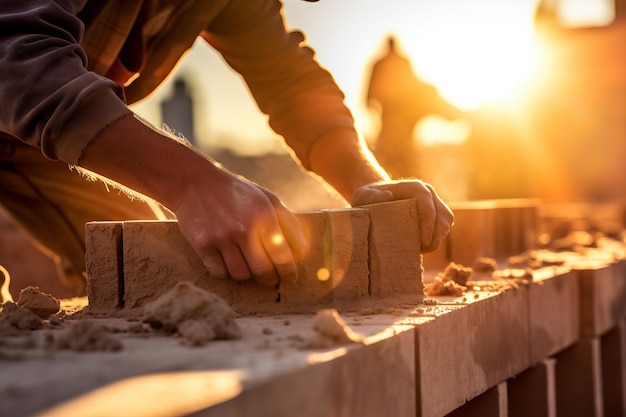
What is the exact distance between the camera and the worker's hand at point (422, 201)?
3178mm

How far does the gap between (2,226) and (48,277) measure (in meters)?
3.52

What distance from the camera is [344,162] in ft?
12.8

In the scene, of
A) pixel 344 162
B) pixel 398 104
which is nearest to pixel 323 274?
pixel 344 162

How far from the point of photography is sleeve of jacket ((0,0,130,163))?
2525mm

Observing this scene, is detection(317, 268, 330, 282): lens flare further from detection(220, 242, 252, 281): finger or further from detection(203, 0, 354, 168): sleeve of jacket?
detection(203, 0, 354, 168): sleeve of jacket

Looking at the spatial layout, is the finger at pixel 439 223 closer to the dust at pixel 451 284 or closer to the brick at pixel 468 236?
the dust at pixel 451 284

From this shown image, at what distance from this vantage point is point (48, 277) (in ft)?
32.1

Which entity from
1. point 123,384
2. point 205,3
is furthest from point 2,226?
point 123,384

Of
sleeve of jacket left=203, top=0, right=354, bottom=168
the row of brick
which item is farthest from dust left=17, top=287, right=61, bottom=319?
the row of brick

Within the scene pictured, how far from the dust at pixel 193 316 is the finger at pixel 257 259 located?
30 centimetres

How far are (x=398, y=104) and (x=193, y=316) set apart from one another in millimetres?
15059

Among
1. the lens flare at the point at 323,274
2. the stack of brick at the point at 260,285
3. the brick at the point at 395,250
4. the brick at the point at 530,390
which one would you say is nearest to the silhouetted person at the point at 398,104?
the brick at the point at 530,390

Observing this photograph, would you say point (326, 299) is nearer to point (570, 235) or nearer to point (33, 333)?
point (33, 333)

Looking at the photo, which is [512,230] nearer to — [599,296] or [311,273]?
[599,296]
